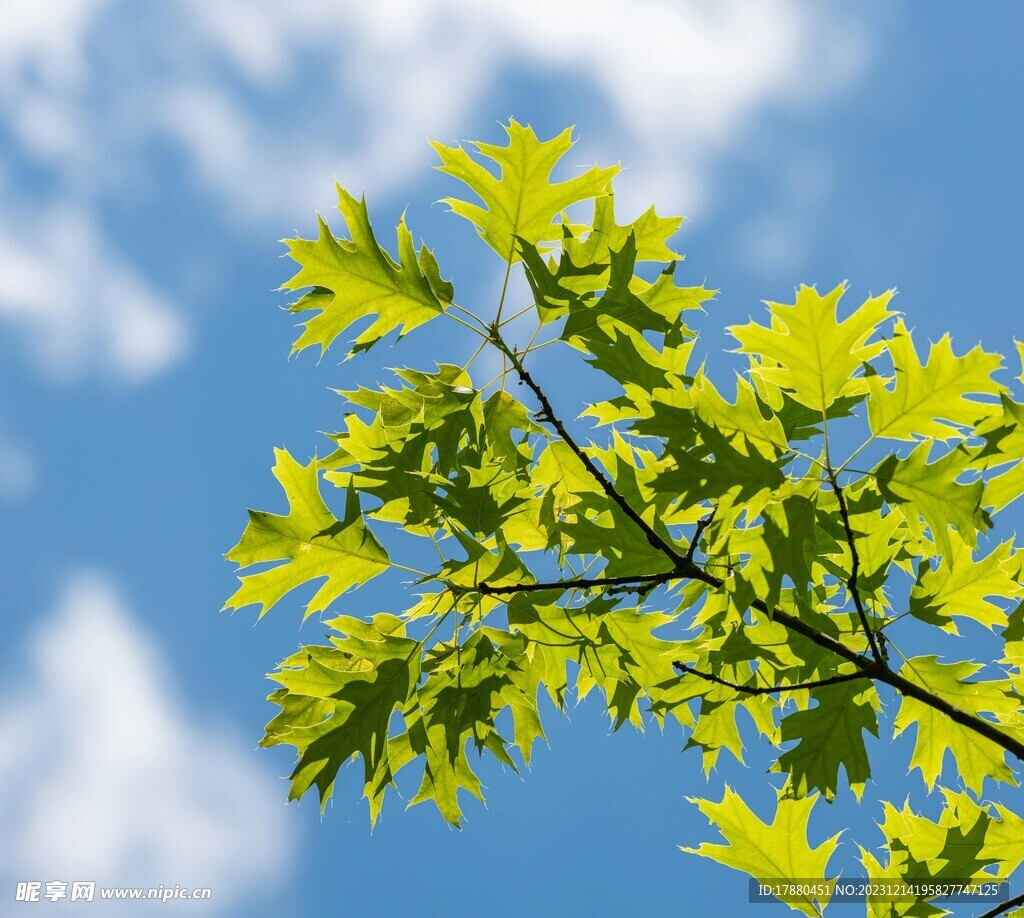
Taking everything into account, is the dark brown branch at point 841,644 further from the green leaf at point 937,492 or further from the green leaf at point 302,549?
the green leaf at point 302,549

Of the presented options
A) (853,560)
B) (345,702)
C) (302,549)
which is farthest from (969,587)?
(302,549)

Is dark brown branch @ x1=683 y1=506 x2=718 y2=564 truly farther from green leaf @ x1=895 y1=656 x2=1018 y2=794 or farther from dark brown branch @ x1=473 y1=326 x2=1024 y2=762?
green leaf @ x1=895 y1=656 x2=1018 y2=794

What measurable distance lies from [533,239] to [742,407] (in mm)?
1043

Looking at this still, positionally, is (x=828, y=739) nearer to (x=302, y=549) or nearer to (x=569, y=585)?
(x=569, y=585)

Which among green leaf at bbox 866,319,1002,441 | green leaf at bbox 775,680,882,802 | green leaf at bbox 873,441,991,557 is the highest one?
green leaf at bbox 866,319,1002,441

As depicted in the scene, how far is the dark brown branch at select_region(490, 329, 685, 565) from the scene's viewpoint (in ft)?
8.44

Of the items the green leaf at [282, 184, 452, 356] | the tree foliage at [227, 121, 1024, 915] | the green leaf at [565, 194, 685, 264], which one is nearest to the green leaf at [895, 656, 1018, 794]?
the tree foliage at [227, 121, 1024, 915]

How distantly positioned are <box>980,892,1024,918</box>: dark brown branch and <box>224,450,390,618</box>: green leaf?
1.85 meters

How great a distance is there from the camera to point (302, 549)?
9.80ft

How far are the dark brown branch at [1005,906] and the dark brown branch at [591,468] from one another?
113 centimetres

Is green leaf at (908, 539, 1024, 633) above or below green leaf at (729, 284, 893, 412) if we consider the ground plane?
below

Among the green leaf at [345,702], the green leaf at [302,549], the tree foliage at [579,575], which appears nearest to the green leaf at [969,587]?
the tree foliage at [579,575]

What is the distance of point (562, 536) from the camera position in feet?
9.82

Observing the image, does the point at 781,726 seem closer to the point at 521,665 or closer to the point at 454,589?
the point at 521,665
